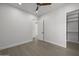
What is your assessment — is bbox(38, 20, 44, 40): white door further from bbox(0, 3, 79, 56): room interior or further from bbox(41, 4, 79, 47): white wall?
bbox(41, 4, 79, 47): white wall

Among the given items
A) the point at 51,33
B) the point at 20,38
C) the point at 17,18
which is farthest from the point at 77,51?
the point at 17,18

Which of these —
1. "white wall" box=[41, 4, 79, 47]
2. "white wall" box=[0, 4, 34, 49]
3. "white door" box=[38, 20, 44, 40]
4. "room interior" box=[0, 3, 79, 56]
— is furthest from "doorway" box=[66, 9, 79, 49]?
"white wall" box=[0, 4, 34, 49]

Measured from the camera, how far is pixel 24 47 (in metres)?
2.19

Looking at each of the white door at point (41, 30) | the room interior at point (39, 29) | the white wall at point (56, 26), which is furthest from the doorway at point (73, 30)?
the white door at point (41, 30)

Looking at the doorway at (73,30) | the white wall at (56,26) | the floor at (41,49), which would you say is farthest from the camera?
the white wall at (56,26)

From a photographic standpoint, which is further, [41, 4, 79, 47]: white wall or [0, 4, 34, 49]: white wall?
[41, 4, 79, 47]: white wall

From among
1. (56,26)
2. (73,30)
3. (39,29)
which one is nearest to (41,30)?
(39,29)

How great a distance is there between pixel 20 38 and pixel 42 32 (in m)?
0.66

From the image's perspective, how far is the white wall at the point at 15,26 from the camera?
2184 millimetres

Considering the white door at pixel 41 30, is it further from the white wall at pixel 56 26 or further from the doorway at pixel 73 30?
the doorway at pixel 73 30

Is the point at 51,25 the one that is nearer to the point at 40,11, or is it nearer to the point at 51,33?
the point at 51,33

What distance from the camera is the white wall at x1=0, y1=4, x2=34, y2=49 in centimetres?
218

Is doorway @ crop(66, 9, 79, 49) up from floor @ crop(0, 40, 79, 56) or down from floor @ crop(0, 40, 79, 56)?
up

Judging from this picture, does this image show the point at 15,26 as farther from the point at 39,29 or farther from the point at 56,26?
the point at 56,26
